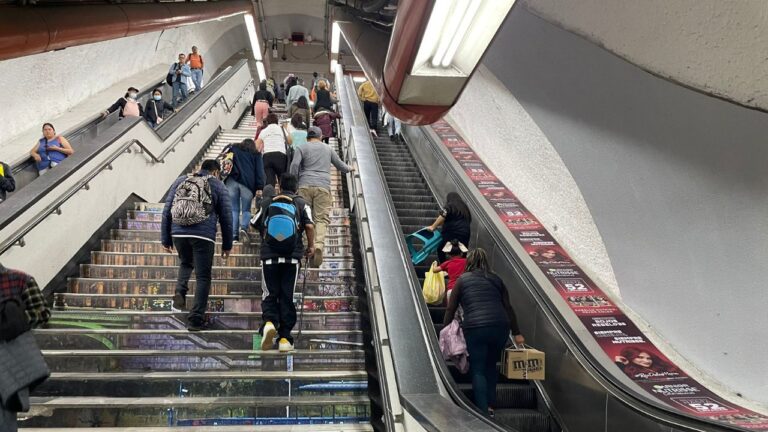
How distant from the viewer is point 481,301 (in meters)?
4.07

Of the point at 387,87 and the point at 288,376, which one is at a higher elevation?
the point at 387,87

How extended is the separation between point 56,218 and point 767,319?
18.6ft

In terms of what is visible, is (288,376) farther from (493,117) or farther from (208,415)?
(493,117)

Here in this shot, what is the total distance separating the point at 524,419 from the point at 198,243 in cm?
278

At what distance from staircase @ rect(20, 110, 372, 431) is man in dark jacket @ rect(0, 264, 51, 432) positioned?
1243 mm

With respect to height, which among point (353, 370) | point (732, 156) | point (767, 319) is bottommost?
point (353, 370)

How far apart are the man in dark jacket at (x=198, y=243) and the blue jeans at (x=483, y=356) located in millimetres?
1977

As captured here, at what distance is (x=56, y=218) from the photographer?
5207 mm

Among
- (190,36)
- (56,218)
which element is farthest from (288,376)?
(190,36)

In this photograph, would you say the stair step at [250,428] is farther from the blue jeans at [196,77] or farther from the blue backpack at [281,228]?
the blue jeans at [196,77]

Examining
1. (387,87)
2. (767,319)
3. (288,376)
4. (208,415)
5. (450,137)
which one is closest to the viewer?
(208,415)

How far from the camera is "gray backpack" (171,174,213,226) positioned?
443 cm

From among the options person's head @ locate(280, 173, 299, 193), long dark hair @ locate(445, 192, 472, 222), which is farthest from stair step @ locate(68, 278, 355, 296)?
long dark hair @ locate(445, 192, 472, 222)

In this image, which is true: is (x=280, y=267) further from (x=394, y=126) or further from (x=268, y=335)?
(x=394, y=126)
